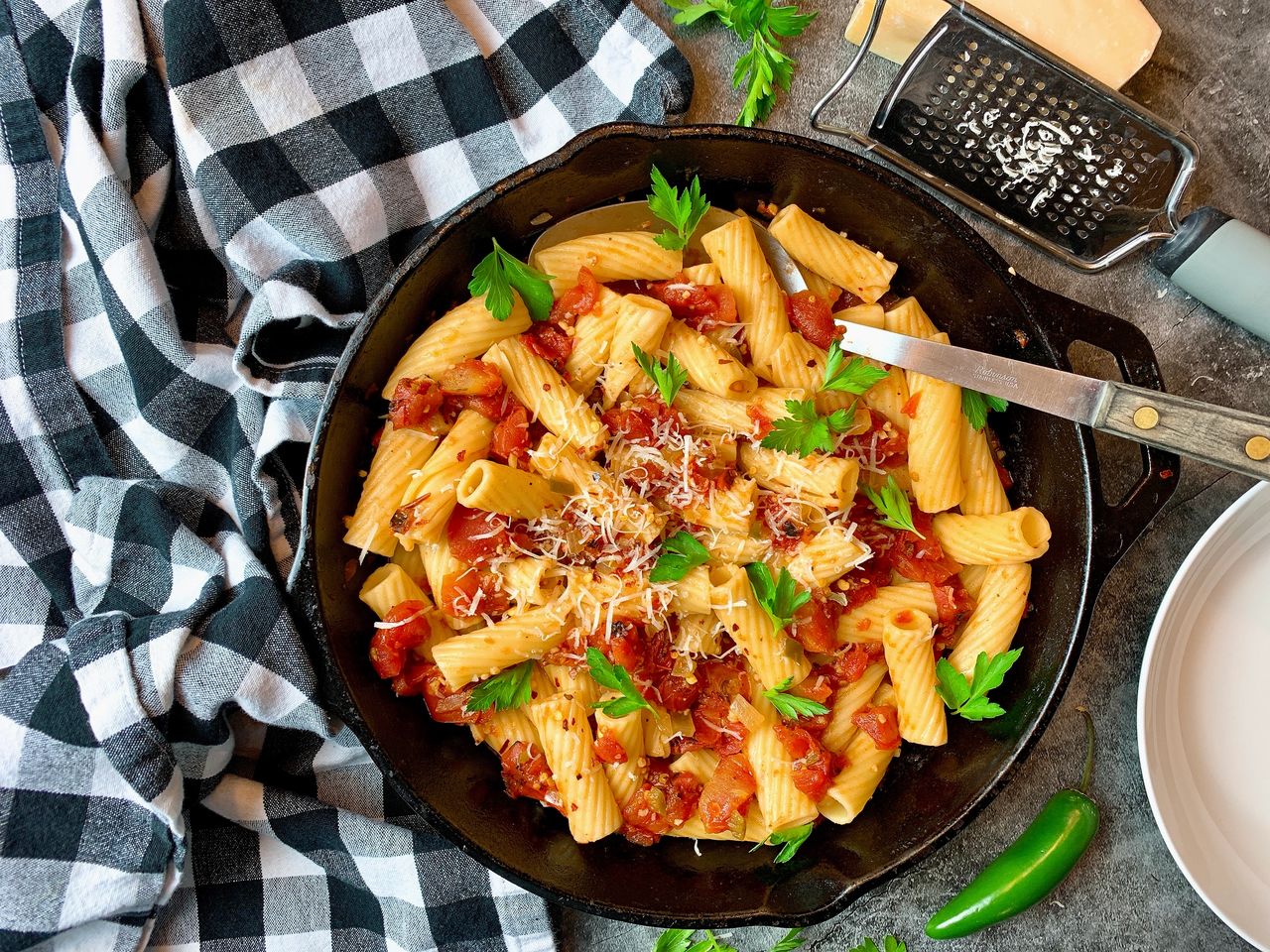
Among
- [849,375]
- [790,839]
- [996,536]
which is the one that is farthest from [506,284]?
[790,839]

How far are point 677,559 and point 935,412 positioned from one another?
715 millimetres

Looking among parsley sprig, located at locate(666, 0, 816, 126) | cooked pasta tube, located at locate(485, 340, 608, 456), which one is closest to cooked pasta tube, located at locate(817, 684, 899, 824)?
cooked pasta tube, located at locate(485, 340, 608, 456)

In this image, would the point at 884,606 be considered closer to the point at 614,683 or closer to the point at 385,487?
the point at 614,683

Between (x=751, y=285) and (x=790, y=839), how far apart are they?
1395 millimetres

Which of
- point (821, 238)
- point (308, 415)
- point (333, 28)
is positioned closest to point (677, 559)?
point (821, 238)

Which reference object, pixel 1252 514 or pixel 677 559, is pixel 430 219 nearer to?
pixel 677 559

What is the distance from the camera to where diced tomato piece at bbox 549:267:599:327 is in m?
2.46

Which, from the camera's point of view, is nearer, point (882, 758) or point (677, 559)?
point (677, 559)

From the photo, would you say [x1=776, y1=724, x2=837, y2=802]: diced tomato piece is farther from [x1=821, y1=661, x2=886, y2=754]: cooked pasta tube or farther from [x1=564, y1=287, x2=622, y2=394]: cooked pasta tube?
[x1=564, y1=287, x2=622, y2=394]: cooked pasta tube

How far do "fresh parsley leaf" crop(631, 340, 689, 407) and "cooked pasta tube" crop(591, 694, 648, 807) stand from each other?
2.53 feet

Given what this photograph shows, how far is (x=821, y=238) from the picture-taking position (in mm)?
2504

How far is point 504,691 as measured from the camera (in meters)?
2.42

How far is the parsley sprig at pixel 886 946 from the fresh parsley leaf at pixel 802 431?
4.56 ft

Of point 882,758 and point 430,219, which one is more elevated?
point 430,219
